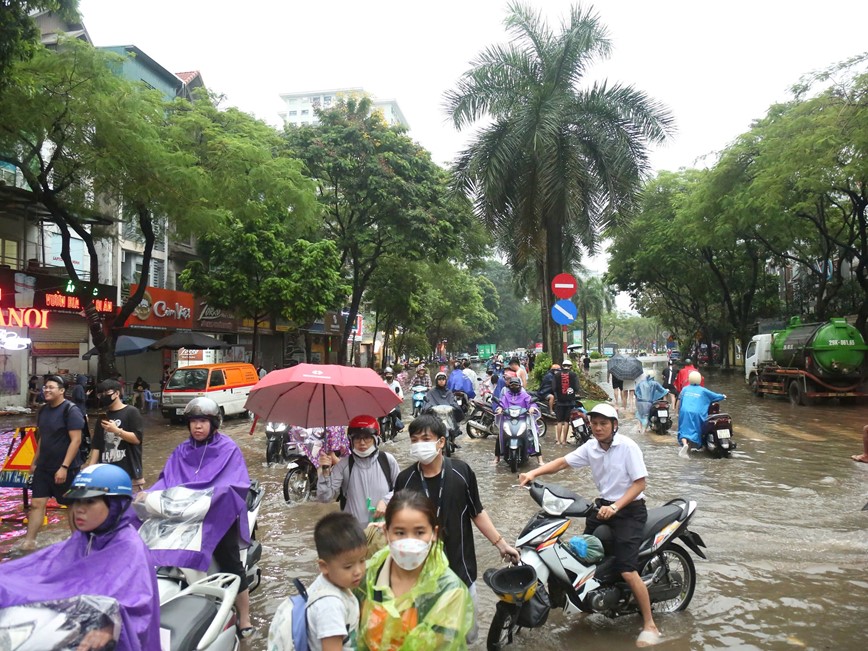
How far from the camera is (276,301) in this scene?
74.0 ft

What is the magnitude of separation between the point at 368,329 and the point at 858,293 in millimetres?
38860

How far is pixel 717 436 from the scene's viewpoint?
402 inches

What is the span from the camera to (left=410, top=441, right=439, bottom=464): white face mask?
339 cm

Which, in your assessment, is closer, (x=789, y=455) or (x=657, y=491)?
(x=657, y=491)

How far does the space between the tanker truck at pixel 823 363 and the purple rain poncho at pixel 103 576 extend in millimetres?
19350

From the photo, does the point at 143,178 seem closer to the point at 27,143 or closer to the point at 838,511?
the point at 27,143

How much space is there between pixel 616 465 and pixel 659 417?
966 centimetres

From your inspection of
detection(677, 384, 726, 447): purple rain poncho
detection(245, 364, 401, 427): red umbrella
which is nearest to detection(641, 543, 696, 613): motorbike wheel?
detection(245, 364, 401, 427): red umbrella

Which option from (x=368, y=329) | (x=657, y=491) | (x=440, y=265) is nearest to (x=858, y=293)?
(x=440, y=265)

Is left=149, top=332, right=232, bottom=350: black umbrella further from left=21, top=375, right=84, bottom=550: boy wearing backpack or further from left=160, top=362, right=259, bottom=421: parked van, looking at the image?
left=21, top=375, right=84, bottom=550: boy wearing backpack

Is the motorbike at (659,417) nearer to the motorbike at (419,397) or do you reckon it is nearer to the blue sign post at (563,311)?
the blue sign post at (563,311)

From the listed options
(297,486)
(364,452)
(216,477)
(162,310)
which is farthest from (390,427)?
(162,310)

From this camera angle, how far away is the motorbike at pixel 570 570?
3539mm

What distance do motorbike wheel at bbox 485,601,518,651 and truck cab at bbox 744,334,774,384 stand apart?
2201 centimetres
